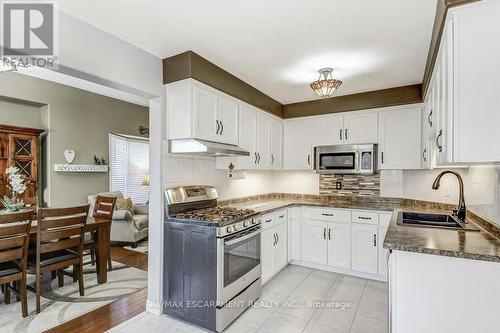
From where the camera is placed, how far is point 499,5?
136cm

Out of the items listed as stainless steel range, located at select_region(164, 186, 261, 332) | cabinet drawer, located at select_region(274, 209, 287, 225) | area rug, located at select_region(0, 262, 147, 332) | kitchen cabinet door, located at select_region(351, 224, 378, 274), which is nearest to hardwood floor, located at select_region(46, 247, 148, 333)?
area rug, located at select_region(0, 262, 147, 332)

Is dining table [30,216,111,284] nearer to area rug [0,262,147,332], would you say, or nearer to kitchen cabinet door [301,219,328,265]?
area rug [0,262,147,332]

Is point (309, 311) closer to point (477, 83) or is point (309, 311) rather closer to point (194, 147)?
point (194, 147)

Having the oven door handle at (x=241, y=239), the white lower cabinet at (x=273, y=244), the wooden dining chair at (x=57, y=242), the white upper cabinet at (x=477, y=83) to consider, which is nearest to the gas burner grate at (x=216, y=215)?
the oven door handle at (x=241, y=239)

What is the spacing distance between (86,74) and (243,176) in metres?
2.31

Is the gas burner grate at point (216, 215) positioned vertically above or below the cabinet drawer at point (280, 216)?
above

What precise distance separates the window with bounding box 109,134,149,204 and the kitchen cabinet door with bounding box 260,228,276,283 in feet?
12.2

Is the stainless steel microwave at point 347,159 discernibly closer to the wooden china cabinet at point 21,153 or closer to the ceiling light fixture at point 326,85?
the ceiling light fixture at point 326,85

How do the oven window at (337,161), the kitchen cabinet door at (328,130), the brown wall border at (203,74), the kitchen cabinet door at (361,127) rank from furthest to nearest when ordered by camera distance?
the kitchen cabinet door at (328,130), the oven window at (337,161), the kitchen cabinet door at (361,127), the brown wall border at (203,74)

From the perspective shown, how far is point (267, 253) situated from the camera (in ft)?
10.5

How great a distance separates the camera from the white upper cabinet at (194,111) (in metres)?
2.51

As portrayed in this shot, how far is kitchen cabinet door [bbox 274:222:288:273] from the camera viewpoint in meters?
3.40

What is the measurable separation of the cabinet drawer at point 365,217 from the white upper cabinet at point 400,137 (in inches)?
27.4

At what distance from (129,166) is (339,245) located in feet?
14.7
